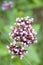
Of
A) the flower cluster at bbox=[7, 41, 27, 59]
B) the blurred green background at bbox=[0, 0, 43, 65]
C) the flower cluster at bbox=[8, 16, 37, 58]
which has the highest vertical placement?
the blurred green background at bbox=[0, 0, 43, 65]

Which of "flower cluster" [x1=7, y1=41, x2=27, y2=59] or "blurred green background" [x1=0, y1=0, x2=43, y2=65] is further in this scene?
"blurred green background" [x1=0, y1=0, x2=43, y2=65]

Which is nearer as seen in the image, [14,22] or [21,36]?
[21,36]

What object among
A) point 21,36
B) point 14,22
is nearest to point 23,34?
point 21,36

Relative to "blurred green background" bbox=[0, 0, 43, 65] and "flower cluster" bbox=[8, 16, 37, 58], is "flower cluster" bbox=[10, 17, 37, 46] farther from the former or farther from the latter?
"blurred green background" bbox=[0, 0, 43, 65]

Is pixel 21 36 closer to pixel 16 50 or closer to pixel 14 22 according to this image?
pixel 16 50

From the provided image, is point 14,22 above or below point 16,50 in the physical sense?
above

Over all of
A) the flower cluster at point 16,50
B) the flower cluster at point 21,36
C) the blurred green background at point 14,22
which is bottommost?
the flower cluster at point 16,50

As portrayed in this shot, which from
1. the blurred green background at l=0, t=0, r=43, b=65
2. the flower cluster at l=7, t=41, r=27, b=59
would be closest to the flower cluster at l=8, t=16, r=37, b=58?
the flower cluster at l=7, t=41, r=27, b=59

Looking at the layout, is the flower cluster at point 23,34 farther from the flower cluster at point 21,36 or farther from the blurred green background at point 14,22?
the blurred green background at point 14,22

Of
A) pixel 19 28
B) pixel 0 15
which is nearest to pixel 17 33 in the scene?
pixel 19 28

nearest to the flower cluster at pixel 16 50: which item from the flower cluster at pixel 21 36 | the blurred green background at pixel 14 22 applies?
the flower cluster at pixel 21 36

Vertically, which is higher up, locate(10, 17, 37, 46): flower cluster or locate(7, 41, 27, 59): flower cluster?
locate(10, 17, 37, 46): flower cluster
